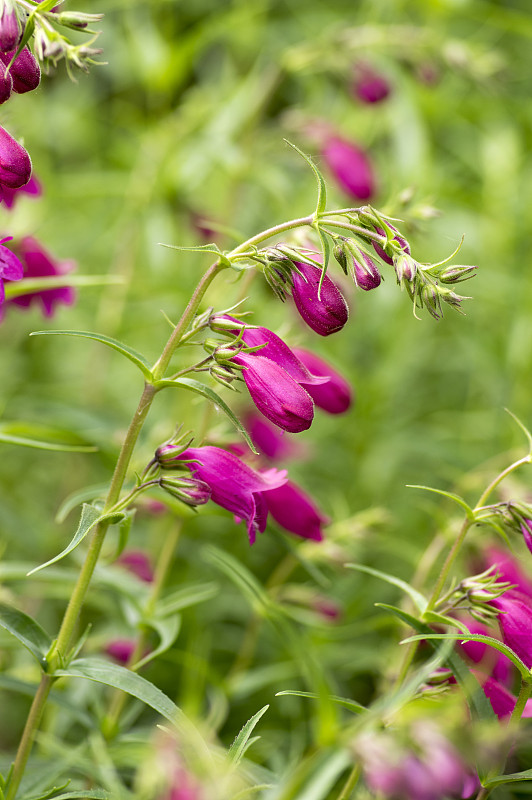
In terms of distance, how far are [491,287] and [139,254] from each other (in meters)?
1.40

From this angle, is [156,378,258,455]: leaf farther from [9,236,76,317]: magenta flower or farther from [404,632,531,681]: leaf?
[9,236,76,317]: magenta flower

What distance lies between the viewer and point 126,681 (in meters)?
1.15

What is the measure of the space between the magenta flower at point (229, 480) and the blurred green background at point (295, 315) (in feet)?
1.83

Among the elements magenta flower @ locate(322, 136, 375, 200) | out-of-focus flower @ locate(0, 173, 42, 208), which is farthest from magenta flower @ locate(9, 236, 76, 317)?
magenta flower @ locate(322, 136, 375, 200)

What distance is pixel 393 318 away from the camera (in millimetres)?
3021

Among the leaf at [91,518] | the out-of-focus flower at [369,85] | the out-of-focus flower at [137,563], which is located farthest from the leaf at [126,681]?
the out-of-focus flower at [369,85]

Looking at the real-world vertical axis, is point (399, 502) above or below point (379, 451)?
below

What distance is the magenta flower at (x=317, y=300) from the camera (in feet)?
3.90

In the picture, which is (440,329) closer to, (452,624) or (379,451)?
(379,451)

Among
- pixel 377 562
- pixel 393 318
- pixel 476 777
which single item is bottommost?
pixel 377 562

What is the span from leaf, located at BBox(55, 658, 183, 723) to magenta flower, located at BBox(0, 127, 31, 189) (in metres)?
0.68

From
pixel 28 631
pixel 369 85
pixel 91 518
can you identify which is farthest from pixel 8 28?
pixel 369 85

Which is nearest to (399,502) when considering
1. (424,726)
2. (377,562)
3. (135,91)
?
(377,562)

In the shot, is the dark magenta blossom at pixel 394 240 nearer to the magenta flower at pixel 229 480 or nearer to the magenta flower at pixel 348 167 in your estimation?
the magenta flower at pixel 229 480
